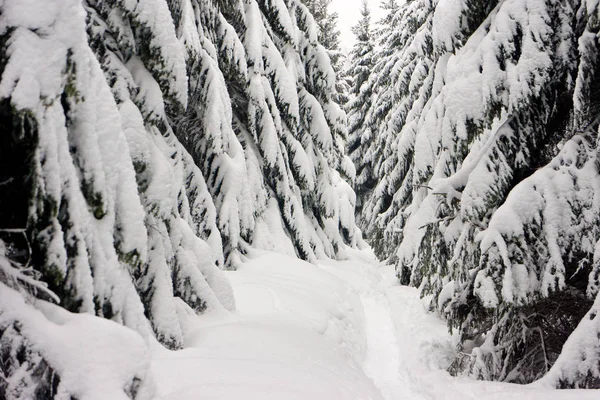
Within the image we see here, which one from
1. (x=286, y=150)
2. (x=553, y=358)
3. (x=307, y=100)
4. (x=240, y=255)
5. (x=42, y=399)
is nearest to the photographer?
(x=42, y=399)

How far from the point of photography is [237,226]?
740cm

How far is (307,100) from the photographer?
1162cm

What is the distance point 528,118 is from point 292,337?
3.20 meters

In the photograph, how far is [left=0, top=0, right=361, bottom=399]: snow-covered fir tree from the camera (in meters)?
1.77

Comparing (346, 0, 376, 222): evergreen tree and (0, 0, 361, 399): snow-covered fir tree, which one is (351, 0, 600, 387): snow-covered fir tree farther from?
(346, 0, 376, 222): evergreen tree

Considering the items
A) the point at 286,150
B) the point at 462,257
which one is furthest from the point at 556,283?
the point at 286,150

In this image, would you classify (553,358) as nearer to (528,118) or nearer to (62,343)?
(528,118)

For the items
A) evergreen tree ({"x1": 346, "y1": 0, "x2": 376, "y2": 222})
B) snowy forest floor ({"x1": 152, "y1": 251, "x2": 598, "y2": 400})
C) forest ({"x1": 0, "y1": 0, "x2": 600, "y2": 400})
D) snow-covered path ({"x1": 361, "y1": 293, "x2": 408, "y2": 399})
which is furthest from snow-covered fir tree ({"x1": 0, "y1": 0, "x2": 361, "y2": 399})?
evergreen tree ({"x1": 346, "y1": 0, "x2": 376, "y2": 222})

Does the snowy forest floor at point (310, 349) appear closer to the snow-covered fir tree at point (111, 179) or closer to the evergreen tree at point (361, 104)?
the snow-covered fir tree at point (111, 179)

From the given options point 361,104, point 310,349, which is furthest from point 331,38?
point 310,349

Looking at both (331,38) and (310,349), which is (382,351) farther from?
(331,38)

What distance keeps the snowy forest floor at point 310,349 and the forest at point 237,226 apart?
0.03m

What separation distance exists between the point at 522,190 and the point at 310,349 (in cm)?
242

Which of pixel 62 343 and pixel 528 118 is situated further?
pixel 528 118
